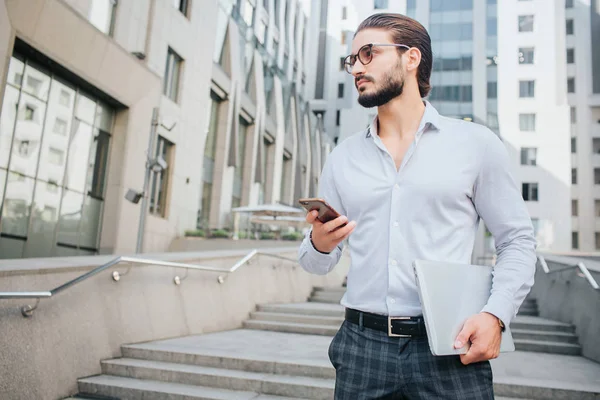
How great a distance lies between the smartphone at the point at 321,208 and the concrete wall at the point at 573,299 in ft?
23.0

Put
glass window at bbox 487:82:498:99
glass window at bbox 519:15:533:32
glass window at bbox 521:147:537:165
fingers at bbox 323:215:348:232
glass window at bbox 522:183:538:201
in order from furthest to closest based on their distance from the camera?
glass window at bbox 487:82:498:99 < glass window at bbox 519:15:533:32 < glass window at bbox 521:147:537:165 < glass window at bbox 522:183:538:201 < fingers at bbox 323:215:348:232

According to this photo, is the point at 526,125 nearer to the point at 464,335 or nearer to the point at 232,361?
the point at 232,361

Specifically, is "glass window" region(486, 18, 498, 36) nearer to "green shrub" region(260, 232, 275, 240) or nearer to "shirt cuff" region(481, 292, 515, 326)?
"green shrub" region(260, 232, 275, 240)

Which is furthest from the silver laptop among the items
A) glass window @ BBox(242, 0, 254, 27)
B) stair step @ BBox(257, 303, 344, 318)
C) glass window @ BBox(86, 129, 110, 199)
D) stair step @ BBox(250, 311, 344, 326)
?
glass window @ BBox(242, 0, 254, 27)

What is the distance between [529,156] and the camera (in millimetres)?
42781

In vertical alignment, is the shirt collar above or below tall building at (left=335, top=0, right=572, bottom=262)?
below

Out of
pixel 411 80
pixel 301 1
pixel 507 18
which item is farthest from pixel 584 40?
pixel 411 80

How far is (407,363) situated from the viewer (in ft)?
5.87

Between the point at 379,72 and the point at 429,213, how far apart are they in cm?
56

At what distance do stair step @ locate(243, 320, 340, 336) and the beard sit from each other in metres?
7.11

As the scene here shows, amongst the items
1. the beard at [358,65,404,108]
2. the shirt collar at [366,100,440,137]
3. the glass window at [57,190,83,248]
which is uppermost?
the glass window at [57,190,83,248]

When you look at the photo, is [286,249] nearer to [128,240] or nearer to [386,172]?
[128,240]

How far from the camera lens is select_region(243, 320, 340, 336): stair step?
8906 millimetres

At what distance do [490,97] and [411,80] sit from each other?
152ft
